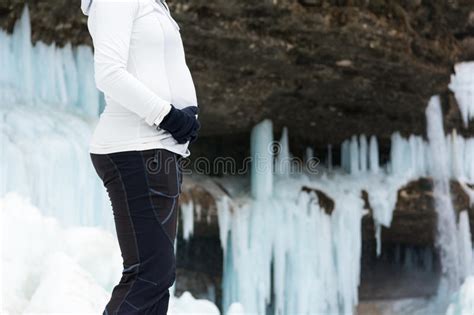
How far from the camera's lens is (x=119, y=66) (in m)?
2.52

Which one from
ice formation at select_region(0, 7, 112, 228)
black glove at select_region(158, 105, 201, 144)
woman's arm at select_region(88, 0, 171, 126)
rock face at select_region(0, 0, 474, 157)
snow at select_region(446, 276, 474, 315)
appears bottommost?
snow at select_region(446, 276, 474, 315)

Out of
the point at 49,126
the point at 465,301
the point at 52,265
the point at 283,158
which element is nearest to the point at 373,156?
the point at 283,158

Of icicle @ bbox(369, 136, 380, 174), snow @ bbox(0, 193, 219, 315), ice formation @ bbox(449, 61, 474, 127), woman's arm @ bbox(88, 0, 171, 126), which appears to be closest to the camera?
woman's arm @ bbox(88, 0, 171, 126)

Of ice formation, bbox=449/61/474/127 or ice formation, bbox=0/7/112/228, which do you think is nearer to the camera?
ice formation, bbox=0/7/112/228

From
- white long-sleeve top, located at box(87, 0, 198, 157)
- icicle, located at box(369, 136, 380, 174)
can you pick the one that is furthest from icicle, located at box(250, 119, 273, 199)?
white long-sleeve top, located at box(87, 0, 198, 157)

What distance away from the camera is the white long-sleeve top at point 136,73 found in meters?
2.53

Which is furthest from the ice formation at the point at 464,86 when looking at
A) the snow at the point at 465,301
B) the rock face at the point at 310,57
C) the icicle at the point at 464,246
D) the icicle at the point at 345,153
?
the snow at the point at 465,301

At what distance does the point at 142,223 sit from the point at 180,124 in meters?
0.37

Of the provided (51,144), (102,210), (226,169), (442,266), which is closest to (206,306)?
(102,210)

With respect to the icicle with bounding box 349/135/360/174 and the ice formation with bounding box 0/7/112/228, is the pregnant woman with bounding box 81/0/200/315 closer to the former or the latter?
the ice formation with bounding box 0/7/112/228

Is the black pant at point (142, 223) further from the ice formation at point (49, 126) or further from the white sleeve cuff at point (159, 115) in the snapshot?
the ice formation at point (49, 126)

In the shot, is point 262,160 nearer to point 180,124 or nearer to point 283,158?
point 283,158

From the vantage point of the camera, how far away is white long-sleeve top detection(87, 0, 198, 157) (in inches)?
99.6

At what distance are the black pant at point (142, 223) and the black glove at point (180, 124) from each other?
0.09 metres
